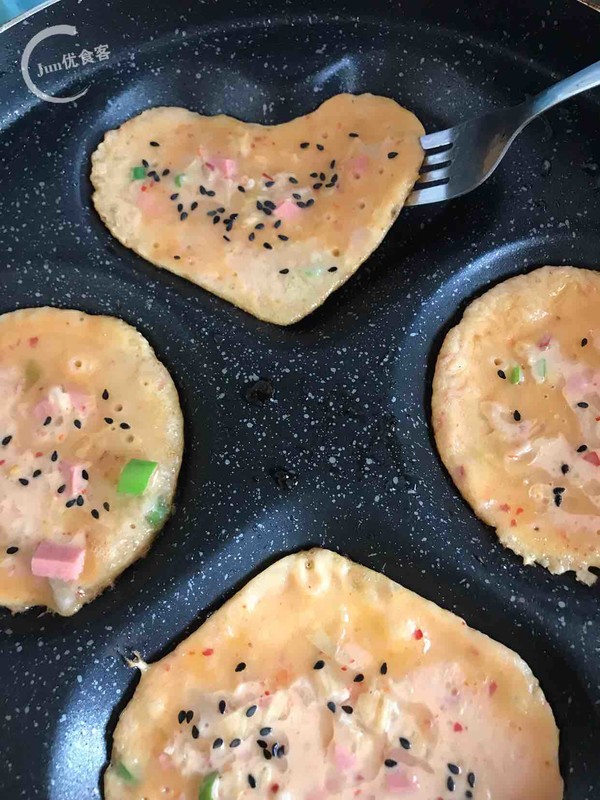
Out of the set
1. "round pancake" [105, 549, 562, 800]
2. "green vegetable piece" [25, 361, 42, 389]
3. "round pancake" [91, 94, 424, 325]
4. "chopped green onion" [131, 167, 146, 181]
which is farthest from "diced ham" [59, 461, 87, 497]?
"chopped green onion" [131, 167, 146, 181]

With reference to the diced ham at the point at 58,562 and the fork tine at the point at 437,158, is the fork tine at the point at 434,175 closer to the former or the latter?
the fork tine at the point at 437,158

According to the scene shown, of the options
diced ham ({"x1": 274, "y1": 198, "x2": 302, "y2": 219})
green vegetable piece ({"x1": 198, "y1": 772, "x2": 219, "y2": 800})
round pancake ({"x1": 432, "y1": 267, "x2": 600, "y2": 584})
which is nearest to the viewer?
green vegetable piece ({"x1": 198, "y1": 772, "x2": 219, "y2": 800})

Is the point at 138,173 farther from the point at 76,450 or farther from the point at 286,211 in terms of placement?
the point at 76,450

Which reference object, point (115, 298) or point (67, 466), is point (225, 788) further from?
point (115, 298)

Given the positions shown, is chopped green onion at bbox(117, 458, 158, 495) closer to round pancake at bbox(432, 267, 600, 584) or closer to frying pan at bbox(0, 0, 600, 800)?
frying pan at bbox(0, 0, 600, 800)

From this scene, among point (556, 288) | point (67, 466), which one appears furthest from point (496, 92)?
point (67, 466)

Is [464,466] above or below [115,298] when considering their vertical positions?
below

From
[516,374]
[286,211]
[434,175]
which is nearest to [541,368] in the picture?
[516,374]

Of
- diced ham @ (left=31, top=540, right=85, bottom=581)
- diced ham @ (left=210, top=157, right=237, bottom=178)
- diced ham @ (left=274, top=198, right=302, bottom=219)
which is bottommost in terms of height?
diced ham @ (left=31, top=540, right=85, bottom=581)
